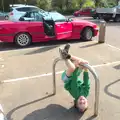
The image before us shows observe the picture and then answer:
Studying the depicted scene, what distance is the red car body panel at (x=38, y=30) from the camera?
9.30 m

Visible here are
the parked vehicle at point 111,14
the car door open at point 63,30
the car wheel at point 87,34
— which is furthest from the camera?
the parked vehicle at point 111,14

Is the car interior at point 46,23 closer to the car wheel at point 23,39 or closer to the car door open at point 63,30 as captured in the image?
the car door open at point 63,30

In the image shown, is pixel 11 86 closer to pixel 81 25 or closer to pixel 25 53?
pixel 25 53

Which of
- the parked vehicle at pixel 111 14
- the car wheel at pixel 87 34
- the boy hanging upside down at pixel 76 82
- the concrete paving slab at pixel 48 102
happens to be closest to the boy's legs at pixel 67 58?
the boy hanging upside down at pixel 76 82

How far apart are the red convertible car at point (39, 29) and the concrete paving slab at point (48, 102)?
393 centimetres

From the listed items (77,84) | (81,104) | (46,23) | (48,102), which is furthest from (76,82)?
(46,23)

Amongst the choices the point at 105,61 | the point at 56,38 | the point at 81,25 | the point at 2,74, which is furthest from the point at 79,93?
the point at 81,25

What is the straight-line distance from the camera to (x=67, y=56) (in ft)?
13.4

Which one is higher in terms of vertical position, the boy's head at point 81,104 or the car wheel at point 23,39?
the car wheel at point 23,39

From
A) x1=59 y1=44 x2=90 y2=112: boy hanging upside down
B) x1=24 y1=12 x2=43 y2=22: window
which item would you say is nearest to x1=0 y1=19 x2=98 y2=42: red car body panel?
x1=24 y1=12 x2=43 y2=22: window

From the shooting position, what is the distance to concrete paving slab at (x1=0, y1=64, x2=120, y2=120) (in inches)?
167

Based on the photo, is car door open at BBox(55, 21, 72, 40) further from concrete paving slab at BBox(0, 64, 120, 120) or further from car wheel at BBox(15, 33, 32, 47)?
concrete paving slab at BBox(0, 64, 120, 120)

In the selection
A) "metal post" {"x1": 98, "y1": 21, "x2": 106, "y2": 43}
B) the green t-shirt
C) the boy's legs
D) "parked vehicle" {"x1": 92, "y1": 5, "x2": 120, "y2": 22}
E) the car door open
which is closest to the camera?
the boy's legs

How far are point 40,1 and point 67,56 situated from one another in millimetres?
34262
